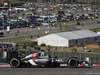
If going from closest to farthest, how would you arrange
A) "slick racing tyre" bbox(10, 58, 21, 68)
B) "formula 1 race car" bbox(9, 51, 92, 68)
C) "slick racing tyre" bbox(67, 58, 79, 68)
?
"slick racing tyre" bbox(67, 58, 79, 68) → "formula 1 race car" bbox(9, 51, 92, 68) → "slick racing tyre" bbox(10, 58, 21, 68)

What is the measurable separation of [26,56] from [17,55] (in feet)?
2.48

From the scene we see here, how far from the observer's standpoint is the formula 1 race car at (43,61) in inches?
839

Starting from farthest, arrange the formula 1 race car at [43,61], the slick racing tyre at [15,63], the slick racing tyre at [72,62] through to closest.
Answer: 1. the slick racing tyre at [15,63]
2. the formula 1 race car at [43,61]
3. the slick racing tyre at [72,62]

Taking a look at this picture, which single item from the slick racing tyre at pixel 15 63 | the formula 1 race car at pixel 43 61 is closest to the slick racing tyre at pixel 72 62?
the formula 1 race car at pixel 43 61

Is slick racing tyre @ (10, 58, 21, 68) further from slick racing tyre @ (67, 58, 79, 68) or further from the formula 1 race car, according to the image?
slick racing tyre @ (67, 58, 79, 68)

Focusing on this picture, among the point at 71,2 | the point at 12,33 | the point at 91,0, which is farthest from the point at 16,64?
the point at 91,0

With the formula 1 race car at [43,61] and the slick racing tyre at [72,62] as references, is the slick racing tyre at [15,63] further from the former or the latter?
the slick racing tyre at [72,62]

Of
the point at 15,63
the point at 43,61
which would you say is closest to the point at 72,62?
the point at 43,61

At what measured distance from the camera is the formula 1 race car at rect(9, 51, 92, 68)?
2130 cm

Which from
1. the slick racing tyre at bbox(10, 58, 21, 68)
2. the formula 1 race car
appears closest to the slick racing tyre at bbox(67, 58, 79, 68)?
the formula 1 race car

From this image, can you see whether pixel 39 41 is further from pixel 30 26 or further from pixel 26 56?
pixel 26 56

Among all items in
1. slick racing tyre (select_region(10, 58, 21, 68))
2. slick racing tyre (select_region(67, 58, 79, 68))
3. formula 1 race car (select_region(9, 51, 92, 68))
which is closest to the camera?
slick racing tyre (select_region(67, 58, 79, 68))

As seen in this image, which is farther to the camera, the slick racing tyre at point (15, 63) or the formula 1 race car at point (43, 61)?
the slick racing tyre at point (15, 63)

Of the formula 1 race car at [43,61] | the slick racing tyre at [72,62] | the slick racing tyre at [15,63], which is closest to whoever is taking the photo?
the slick racing tyre at [72,62]
